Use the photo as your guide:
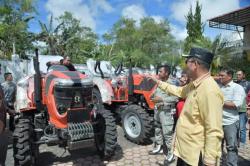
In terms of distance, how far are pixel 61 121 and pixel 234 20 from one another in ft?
85.7

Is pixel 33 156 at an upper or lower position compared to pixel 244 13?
lower

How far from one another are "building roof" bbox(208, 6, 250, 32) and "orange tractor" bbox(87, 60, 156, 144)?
20.0m

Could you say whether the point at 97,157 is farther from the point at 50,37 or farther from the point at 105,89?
the point at 50,37

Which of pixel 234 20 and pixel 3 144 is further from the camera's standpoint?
pixel 234 20

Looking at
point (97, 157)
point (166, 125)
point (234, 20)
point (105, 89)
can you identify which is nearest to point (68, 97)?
point (97, 157)

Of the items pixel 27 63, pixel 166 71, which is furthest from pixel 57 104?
pixel 27 63

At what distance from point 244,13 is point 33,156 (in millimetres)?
24703

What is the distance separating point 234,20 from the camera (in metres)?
27.8

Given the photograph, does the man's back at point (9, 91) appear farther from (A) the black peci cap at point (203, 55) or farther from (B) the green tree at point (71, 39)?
(B) the green tree at point (71, 39)

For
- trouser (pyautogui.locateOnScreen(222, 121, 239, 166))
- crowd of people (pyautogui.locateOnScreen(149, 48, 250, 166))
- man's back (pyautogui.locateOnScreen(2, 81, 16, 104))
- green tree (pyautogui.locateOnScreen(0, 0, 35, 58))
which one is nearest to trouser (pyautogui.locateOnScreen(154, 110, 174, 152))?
trouser (pyautogui.locateOnScreen(222, 121, 239, 166))

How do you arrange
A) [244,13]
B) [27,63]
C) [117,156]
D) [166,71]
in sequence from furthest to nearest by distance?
[244,13] → [27,63] → [117,156] → [166,71]

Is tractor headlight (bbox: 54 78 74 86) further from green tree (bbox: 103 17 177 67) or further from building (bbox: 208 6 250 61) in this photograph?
green tree (bbox: 103 17 177 67)

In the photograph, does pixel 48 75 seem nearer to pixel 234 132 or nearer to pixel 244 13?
pixel 234 132

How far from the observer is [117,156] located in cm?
581
